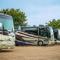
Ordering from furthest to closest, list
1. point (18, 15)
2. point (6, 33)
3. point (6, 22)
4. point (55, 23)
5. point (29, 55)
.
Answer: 1. point (55, 23)
2. point (18, 15)
3. point (6, 22)
4. point (6, 33)
5. point (29, 55)

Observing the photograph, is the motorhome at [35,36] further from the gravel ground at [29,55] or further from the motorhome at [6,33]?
the gravel ground at [29,55]

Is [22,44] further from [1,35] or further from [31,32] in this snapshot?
[1,35]

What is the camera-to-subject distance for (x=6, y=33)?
21.3 meters

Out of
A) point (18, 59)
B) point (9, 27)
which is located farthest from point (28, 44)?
point (18, 59)

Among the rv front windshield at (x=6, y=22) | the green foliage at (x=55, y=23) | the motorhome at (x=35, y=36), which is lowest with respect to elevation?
the motorhome at (x=35, y=36)

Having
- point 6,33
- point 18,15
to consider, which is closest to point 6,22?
point 6,33

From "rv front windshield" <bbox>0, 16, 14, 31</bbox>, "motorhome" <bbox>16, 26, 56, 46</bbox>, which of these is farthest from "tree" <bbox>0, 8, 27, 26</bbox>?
"rv front windshield" <bbox>0, 16, 14, 31</bbox>

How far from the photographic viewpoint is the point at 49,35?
34062 mm

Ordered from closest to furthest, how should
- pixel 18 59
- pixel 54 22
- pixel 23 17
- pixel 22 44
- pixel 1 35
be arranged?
pixel 18 59
pixel 1 35
pixel 22 44
pixel 23 17
pixel 54 22

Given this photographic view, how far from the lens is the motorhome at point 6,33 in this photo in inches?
827

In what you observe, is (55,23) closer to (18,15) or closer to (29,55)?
(18,15)

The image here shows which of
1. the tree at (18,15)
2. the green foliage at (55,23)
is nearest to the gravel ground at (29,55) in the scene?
the tree at (18,15)

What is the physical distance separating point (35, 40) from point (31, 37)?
0.54 meters

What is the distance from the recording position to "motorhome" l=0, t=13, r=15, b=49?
68.9 feet
